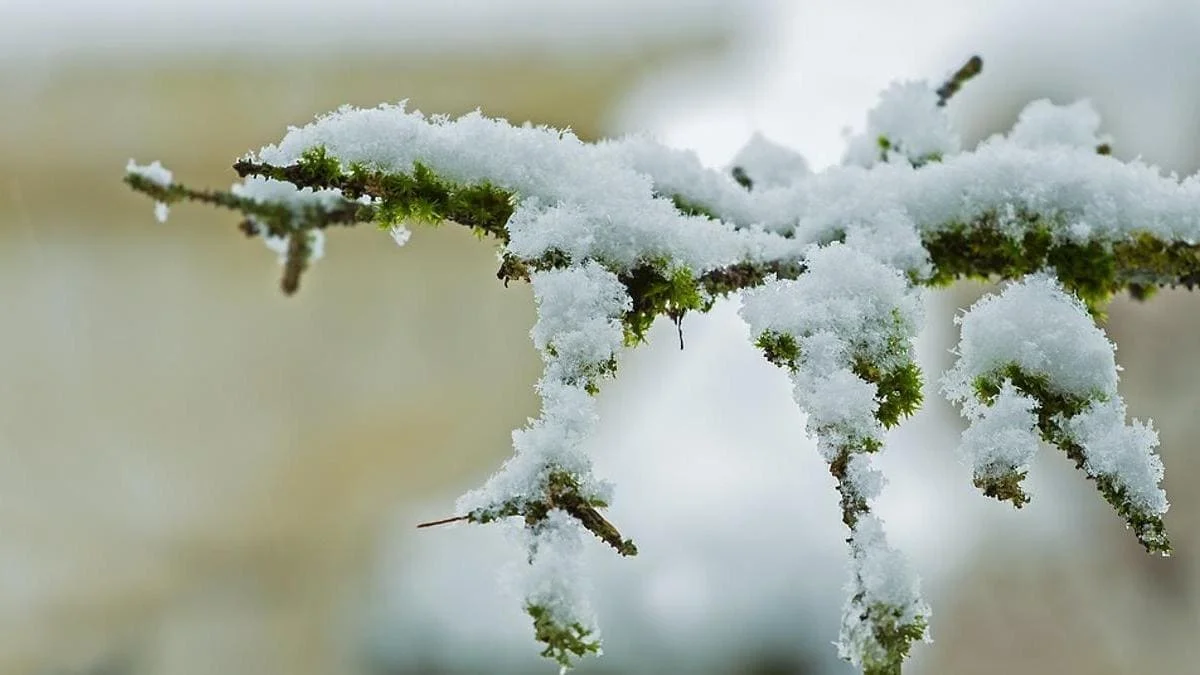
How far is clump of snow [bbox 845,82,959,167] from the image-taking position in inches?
32.9

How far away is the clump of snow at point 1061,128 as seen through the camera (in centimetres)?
81

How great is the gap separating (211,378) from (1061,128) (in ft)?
15.7

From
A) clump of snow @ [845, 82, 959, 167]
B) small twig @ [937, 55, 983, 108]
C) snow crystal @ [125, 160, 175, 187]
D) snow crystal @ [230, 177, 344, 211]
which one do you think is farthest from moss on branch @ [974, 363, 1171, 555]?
snow crystal @ [125, 160, 175, 187]

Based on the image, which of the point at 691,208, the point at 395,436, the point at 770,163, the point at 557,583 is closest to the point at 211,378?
the point at 395,436

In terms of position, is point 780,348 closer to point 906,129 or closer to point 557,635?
point 557,635

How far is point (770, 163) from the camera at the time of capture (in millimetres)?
880

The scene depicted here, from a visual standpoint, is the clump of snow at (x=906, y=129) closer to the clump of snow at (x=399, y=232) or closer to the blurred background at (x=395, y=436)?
the clump of snow at (x=399, y=232)

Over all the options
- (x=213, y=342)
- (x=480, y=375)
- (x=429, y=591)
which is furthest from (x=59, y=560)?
(x=480, y=375)

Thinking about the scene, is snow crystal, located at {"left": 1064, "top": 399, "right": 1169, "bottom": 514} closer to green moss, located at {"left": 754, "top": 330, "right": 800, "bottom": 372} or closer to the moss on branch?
A: the moss on branch

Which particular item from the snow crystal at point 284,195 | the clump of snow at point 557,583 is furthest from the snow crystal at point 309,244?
the clump of snow at point 557,583

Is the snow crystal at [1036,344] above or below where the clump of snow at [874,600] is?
above

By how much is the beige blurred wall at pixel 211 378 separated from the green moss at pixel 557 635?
4246mm

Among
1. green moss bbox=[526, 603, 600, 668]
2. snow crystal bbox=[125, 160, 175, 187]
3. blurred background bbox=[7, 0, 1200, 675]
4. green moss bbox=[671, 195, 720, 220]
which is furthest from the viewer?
blurred background bbox=[7, 0, 1200, 675]

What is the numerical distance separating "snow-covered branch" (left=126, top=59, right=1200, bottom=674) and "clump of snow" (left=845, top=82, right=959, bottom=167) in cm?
14
